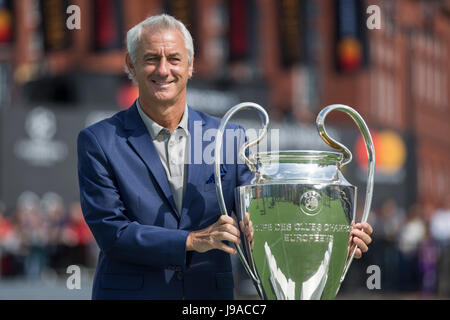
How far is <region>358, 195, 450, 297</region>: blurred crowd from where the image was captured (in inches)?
523

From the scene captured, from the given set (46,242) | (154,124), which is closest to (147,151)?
(154,124)

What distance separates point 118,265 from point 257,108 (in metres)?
0.54

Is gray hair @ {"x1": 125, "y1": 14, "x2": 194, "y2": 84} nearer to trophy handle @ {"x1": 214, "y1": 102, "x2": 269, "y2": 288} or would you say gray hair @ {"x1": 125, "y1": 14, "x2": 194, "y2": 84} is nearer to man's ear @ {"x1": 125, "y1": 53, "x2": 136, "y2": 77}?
man's ear @ {"x1": 125, "y1": 53, "x2": 136, "y2": 77}

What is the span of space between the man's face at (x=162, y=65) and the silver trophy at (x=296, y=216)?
0.20m

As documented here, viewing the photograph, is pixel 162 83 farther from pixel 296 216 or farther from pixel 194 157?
pixel 296 216

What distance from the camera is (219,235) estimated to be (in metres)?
1.81

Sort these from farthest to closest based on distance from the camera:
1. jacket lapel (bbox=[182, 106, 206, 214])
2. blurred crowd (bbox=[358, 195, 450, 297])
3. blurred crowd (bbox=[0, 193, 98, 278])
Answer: blurred crowd (bbox=[0, 193, 98, 278])
blurred crowd (bbox=[358, 195, 450, 297])
jacket lapel (bbox=[182, 106, 206, 214])

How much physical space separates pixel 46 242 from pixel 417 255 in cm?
638

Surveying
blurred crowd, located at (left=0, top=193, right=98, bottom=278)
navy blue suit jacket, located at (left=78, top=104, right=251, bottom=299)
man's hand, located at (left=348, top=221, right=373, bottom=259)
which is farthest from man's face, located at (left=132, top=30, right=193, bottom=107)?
blurred crowd, located at (left=0, top=193, right=98, bottom=278)

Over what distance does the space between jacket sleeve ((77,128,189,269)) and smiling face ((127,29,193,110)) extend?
0.65ft
